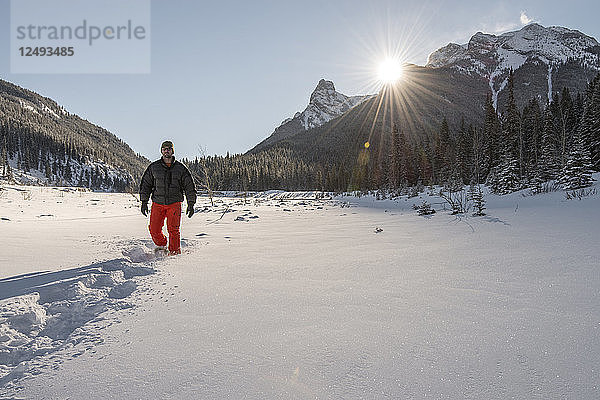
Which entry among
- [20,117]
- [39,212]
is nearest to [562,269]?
[39,212]

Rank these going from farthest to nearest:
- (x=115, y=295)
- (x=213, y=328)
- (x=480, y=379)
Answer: (x=115, y=295) → (x=213, y=328) → (x=480, y=379)

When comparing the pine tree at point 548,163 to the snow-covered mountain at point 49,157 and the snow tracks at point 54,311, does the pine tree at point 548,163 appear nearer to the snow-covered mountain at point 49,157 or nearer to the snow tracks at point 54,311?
the snow tracks at point 54,311

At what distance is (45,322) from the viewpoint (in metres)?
1.96

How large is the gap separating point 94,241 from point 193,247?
5.90 feet

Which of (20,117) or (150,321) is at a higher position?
(20,117)

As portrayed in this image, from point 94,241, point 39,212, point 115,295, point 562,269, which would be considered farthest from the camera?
point 39,212

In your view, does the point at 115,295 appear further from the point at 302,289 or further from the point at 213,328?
the point at 302,289

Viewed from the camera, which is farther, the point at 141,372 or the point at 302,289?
the point at 302,289

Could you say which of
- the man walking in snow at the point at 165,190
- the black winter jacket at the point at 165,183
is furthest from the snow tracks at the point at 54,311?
the black winter jacket at the point at 165,183

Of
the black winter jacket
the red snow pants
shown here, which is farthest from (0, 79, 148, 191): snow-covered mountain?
the red snow pants

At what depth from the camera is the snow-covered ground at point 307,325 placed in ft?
4.33

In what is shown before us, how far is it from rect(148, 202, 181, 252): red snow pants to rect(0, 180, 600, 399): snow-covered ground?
3.02ft

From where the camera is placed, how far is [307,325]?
6.39 feet

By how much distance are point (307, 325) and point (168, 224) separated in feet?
12.5
